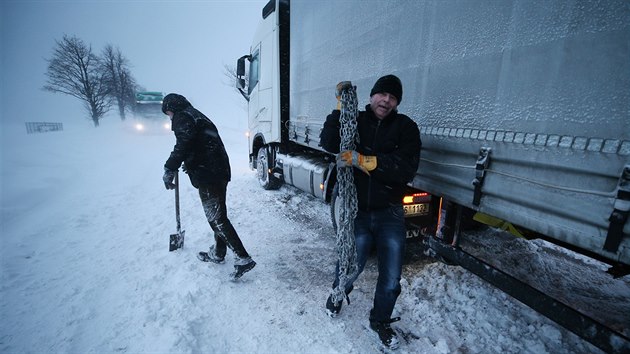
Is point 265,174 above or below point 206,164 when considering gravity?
below

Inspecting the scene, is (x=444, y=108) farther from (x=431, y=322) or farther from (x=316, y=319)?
(x=316, y=319)

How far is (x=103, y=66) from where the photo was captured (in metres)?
29.3

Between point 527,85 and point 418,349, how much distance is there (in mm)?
2077

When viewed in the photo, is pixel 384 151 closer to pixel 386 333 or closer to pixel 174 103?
pixel 386 333

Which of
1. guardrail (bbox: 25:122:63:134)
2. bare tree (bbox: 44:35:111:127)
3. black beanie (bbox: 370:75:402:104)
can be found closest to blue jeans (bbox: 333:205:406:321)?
black beanie (bbox: 370:75:402:104)

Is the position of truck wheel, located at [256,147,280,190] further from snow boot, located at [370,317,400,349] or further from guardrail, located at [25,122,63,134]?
guardrail, located at [25,122,63,134]

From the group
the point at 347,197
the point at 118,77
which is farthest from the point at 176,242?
the point at 118,77

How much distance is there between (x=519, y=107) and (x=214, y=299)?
2.97m

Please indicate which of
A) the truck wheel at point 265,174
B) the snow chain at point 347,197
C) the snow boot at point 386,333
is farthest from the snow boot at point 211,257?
the truck wheel at point 265,174

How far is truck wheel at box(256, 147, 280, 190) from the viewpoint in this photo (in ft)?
22.6

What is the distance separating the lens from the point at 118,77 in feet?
104

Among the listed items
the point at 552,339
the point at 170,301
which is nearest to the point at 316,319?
the point at 170,301

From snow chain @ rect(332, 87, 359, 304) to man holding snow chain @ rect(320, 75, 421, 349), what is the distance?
80 mm

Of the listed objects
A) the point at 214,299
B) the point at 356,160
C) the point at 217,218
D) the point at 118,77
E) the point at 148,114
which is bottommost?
the point at 214,299
